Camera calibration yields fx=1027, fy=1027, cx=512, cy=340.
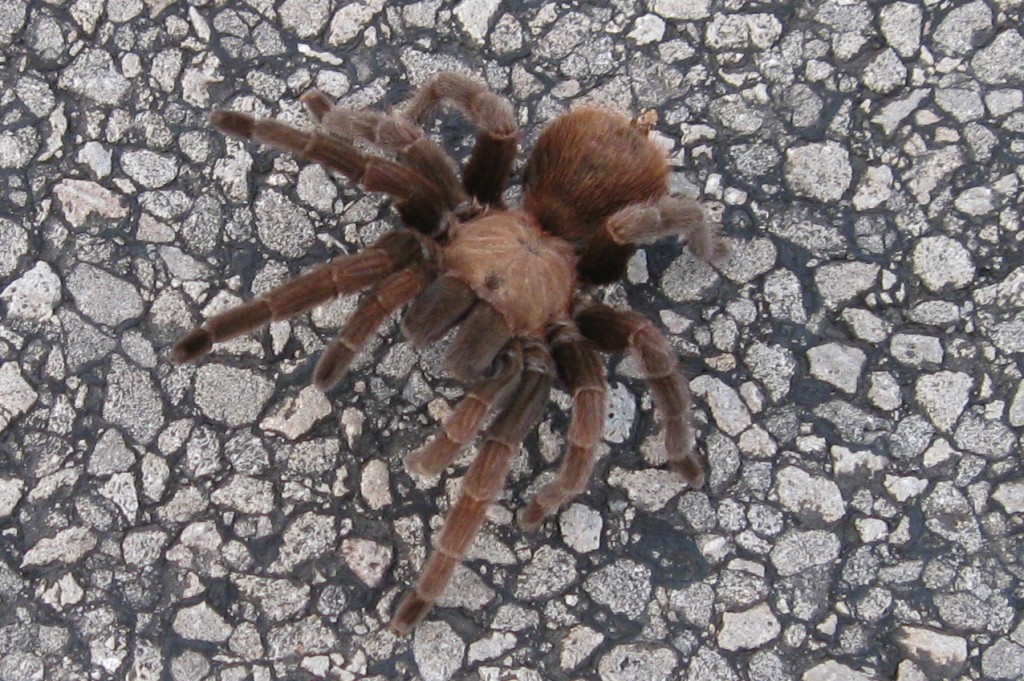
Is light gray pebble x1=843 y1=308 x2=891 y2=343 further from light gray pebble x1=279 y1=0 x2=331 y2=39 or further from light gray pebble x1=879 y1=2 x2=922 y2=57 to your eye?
light gray pebble x1=279 y1=0 x2=331 y2=39

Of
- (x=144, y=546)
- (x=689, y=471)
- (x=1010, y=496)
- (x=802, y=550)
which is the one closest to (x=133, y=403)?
(x=144, y=546)

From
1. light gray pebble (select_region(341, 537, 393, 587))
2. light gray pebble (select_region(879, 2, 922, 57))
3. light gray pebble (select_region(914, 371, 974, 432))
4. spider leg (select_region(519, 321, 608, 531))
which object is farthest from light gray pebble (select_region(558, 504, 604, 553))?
light gray pebble (select_region(879, 2, 922, 57))

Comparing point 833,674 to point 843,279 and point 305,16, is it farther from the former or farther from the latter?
point 305,16

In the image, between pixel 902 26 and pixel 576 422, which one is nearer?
pixel 576 422

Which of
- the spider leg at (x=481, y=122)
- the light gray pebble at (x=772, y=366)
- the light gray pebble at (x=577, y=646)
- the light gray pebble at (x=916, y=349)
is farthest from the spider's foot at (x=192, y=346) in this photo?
the light gray pebble at (x=916, y=349)

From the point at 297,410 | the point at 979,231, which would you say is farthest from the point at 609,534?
the point at 979,231

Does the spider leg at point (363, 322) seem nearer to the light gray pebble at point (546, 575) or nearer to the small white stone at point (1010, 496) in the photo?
the light gray pebble at point (546, 575)
